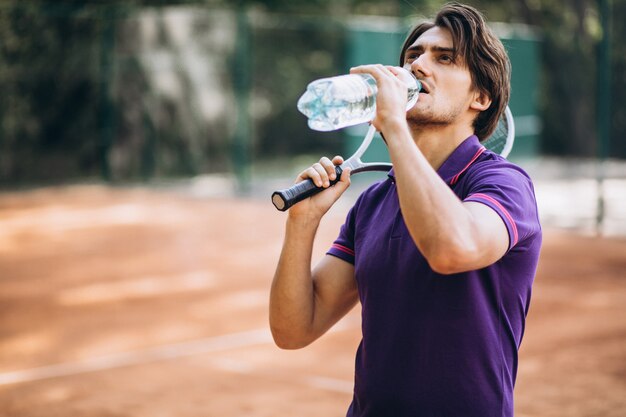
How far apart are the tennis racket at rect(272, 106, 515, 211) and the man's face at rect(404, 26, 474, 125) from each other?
15 centimetres

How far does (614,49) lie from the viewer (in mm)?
11461

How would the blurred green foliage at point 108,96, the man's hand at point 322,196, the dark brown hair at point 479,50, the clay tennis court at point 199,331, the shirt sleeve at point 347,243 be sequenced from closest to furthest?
the dark brown hair at point 479,50 < the man's hand at point 322,196 < the shirt sleeve at point 347,243 < the clay tennis court at point 199,331 < the blurred green foliage at point 108,96

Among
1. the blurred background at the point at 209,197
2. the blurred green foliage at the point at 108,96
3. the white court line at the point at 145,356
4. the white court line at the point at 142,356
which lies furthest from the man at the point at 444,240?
the blurred green foliage at the point at 108,96

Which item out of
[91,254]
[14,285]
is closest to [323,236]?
[91,254]

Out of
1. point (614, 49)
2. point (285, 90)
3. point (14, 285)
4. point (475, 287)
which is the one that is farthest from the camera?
point (285, 90)

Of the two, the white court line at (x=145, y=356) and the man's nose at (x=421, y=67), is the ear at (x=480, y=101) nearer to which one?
the man's nose at (x=421, y=67)

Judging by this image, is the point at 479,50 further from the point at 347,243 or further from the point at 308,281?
the point at 308,281

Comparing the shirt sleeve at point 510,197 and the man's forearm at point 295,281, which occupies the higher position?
the shirt sleeve at point 510,197

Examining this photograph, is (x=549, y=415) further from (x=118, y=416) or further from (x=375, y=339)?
(x=375, y=339)

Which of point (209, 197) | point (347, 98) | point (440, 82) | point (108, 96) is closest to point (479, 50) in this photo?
point (440, 82)

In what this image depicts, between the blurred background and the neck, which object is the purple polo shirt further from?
the blurred background

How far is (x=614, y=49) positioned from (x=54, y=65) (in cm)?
1039

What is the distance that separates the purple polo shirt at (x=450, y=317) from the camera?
2260mm

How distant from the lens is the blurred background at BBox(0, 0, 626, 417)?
5.70 m
